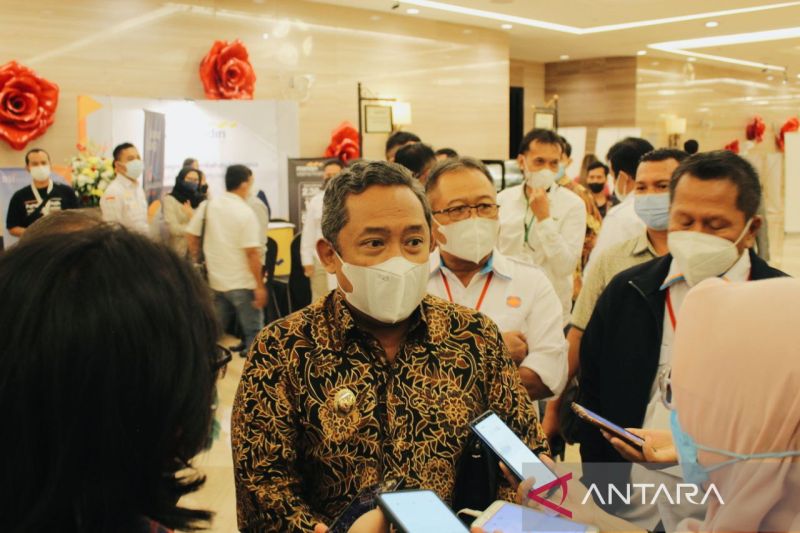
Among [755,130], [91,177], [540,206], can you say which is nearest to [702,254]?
[540,206]

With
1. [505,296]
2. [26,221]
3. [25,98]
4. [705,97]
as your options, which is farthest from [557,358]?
[705,97]

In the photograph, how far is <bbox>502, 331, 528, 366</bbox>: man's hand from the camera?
7.96 feet

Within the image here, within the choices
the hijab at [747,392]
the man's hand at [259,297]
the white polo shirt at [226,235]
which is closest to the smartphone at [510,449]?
the hijab at [747,392]

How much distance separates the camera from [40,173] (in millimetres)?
6602

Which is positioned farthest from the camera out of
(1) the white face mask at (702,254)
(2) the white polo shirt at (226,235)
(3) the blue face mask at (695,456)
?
(2) the white polo shirt at (226,235)

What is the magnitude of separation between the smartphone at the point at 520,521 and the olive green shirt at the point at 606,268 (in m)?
1.31

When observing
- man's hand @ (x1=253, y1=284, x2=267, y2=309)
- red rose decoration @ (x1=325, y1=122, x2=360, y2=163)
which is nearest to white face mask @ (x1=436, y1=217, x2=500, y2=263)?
man's hand @ (x1=253, y1=284, x2=267, y2=309)

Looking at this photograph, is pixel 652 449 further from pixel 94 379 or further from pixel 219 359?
pixel 94 379

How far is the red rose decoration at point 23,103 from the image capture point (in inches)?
296

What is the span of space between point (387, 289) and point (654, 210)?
1729 millimetres

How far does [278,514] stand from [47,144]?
306 inches

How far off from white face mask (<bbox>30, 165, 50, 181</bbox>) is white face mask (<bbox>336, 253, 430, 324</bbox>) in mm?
5795

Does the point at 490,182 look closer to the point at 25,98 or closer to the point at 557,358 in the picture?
the point at 557,358

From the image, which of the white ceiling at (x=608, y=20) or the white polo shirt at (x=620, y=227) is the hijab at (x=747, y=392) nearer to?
the white polo shirt at (x=620, y=227)
